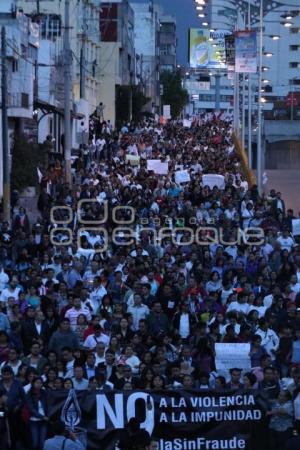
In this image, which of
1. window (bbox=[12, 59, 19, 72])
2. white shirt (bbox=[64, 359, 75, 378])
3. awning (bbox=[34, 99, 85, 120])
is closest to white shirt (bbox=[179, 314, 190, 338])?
white shirt (bbox=[64, 359, 75, 378])

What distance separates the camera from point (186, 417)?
15.5 m

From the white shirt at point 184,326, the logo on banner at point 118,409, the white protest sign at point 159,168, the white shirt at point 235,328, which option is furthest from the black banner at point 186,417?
the white protest sign at point 159,168

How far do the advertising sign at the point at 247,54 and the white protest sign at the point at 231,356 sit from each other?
22530mm

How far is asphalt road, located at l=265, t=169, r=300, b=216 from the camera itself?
143 feet

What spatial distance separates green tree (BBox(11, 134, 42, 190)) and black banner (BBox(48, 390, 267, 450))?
23806 millimetres

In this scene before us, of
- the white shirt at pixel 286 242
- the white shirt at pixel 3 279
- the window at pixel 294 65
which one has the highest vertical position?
the window at pixel 294 65

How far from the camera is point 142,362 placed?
16906 millimetres

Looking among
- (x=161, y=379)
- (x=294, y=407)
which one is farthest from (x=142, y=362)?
(x=294, y=407)

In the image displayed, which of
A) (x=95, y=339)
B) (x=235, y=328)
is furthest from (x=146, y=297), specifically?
(x=95, y=339)

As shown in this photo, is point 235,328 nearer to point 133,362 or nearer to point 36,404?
point 133,362

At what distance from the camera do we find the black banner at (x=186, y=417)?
50.3ft

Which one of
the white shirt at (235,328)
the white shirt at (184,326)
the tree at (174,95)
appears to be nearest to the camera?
the white shirt at (235,328)

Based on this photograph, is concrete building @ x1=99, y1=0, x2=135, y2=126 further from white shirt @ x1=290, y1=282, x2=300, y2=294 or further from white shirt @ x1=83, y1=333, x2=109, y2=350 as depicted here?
white shirt @ x1=83, y1=333, x2=109, y2=350

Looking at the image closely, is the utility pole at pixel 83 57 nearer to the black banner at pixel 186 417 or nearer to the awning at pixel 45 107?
the awning at pixel 45 107
